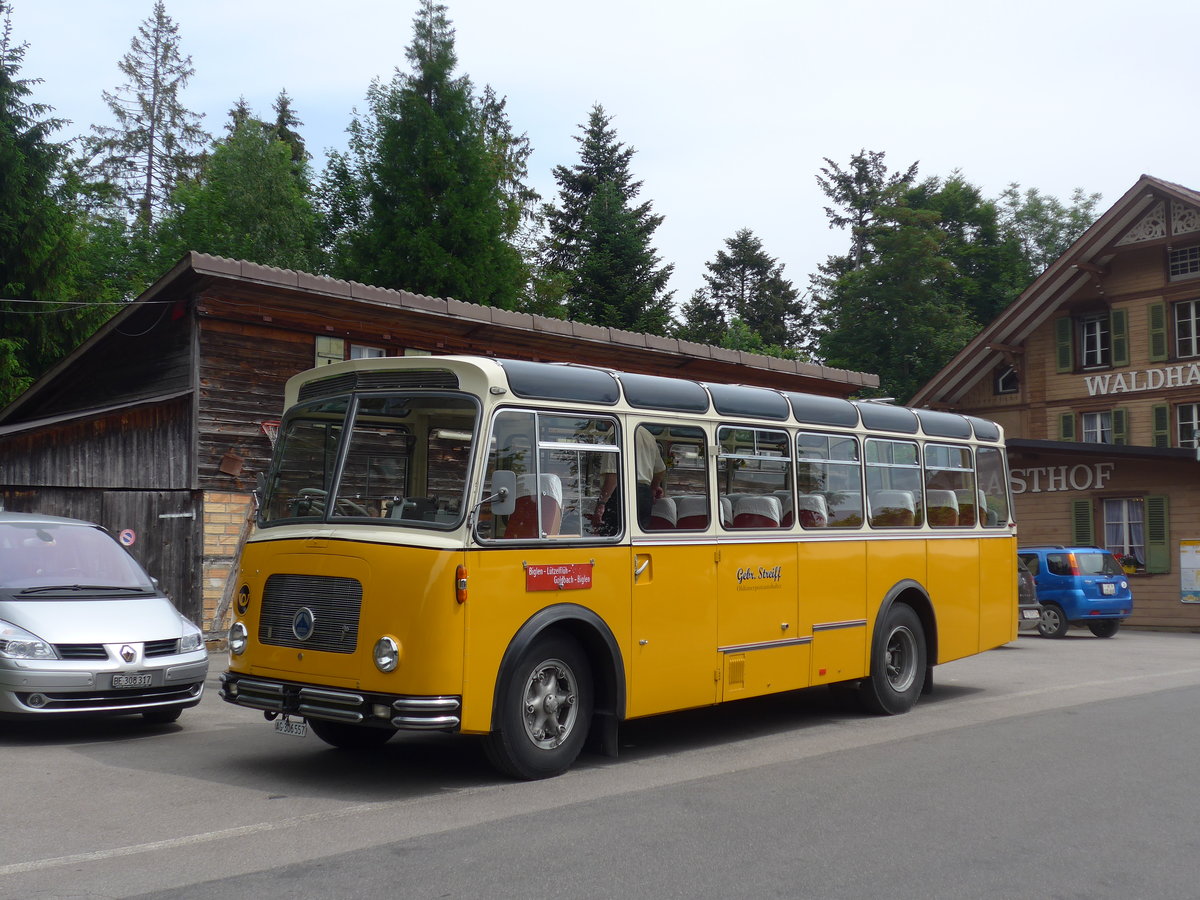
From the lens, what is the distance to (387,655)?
24.0 ft

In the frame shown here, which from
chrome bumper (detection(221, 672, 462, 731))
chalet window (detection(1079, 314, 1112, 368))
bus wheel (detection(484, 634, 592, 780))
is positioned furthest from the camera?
chalet window (detection(1079, 314, 1112, 368))

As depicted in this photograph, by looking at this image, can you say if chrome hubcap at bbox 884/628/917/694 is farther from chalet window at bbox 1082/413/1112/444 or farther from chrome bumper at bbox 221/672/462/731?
chalet window at bbox 1082/413/1112/444

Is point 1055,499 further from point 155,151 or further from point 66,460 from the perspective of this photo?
point 155,151

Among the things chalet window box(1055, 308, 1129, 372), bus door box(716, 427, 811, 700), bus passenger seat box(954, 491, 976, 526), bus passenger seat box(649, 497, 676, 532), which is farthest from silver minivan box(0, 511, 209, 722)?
chalet window box(1055, 308, 1129, 372)

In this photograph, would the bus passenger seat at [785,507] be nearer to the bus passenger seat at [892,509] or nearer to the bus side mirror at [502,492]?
the bus passenger seat at [892,509]

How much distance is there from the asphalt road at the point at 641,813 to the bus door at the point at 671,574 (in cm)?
57

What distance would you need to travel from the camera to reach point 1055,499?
3192cm

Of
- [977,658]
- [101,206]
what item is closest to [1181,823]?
[977,658]

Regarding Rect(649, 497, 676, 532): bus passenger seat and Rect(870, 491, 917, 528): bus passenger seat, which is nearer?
Rect(649, 497, 676, 532): bus passenger seat

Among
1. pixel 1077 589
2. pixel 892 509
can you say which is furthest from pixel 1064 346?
pixel 892 509

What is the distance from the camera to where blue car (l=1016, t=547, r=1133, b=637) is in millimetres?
23172

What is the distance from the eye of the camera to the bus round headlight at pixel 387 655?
24.0 ft

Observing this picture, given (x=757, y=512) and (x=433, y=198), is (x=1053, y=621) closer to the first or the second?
(x=757, y=512)

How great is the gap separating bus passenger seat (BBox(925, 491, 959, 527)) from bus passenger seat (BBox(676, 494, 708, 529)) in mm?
3666
